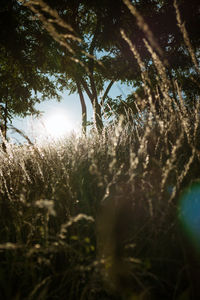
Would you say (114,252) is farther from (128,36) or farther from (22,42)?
(128,36)

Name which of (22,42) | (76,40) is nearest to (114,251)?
(76,40)

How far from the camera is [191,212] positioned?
944 millimetres

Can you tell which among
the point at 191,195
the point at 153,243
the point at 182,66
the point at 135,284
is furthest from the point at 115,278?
the point at 182,66

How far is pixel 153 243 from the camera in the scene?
0.88 meters

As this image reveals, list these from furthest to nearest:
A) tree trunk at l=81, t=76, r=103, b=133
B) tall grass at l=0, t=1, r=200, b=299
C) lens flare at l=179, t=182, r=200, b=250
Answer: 1. tree trunk at l=81, t=76, r=103, b=133
2. lens flare at l=179, t=182, r=200, b=250
3. tall grass at l=0, t=1, r=200, b=299

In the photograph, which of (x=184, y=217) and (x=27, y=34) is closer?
(x=184, y=217)

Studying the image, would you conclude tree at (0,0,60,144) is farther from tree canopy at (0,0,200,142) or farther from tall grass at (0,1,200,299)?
tall grass at (0,1,200,299)

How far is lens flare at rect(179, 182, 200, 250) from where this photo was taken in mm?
848

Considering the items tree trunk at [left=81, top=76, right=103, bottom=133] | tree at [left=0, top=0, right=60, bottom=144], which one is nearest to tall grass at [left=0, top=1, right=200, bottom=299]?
tree trunk at [left=81, top=76, right=103, bottom=133]

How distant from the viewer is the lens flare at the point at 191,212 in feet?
2.78

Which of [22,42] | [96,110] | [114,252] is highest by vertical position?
[22,42]

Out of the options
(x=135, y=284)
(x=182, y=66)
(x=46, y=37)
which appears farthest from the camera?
(x=182, y=66)

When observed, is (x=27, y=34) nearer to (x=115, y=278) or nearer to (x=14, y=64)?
(x=14, y=64)

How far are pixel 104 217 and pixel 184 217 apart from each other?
17.4 inches
